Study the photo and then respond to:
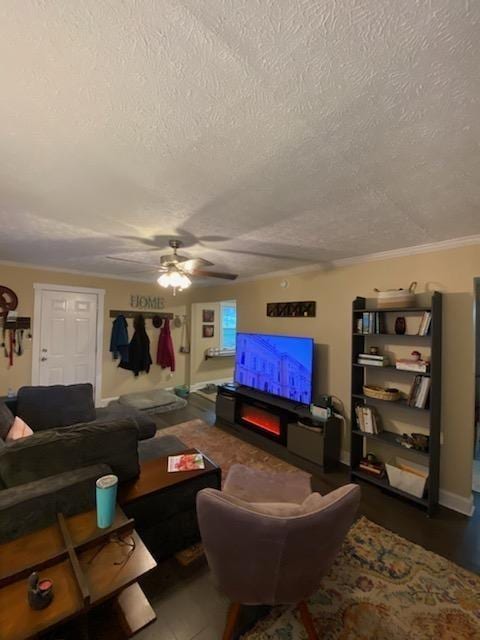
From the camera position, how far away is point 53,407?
3.19 meters

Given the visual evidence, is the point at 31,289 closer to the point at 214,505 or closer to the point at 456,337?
the point at 214,505

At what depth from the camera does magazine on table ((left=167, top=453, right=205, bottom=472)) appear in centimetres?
207

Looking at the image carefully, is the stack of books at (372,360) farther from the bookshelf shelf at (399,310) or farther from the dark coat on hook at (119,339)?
the dark coat on hook at (119,339)

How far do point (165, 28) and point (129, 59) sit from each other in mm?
167

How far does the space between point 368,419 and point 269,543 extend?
6.94 feet

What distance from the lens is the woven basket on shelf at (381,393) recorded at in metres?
2.75

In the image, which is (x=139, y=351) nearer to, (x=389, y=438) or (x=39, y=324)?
(x=39, y=324)

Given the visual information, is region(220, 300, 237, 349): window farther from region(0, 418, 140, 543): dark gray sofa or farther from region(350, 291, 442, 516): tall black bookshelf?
region(0, 418, 140, 543): dark gray sofa

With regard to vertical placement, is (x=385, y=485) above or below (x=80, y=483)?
below

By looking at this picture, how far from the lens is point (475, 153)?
1290mm

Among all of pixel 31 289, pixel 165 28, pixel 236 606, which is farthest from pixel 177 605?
pixel 31 289

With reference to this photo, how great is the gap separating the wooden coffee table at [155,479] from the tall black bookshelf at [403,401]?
5.51ft

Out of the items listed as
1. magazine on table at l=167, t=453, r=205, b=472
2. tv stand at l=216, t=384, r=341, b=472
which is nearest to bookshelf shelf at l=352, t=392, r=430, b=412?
tv stand at l=216, t=384, r=341, b=472

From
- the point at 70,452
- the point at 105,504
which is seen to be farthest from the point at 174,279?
the point at 105,504
